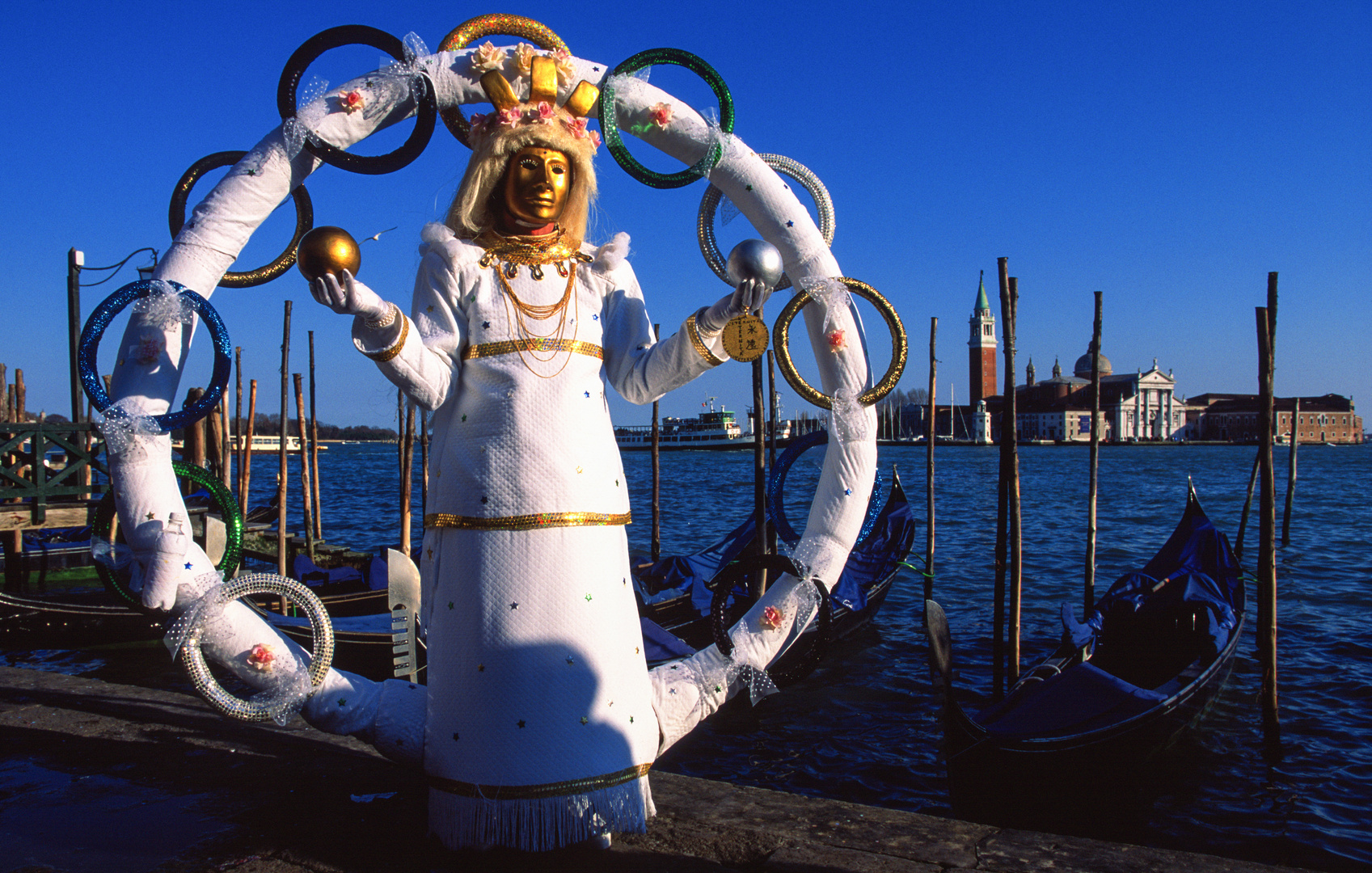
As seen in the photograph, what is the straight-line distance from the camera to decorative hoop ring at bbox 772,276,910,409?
8.80 ft

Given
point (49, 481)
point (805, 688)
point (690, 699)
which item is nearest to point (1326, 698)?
point (805, 688)

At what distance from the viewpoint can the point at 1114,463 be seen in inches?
2135

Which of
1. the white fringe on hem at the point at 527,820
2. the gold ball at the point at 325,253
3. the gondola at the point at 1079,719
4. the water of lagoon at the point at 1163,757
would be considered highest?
the gold ball at the point at 325,253

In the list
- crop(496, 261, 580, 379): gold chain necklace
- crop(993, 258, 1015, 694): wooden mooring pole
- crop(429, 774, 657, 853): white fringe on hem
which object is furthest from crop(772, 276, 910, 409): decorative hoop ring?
crop(993, 258, 1015, 694): wooden mooring pole

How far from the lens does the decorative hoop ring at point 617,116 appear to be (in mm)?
2654

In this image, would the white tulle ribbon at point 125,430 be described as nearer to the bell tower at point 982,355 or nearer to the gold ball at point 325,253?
the gold ball at point 325,253

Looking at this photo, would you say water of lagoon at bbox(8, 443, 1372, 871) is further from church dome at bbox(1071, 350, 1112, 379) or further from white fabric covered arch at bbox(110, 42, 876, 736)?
church dome at bbox(1071, 350, 1112, 379)

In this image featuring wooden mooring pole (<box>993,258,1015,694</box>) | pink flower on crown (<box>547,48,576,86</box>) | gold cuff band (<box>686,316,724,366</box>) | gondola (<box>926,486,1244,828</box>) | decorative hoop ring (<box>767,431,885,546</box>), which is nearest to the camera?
gold cuff band (<box>686,316,724,366</box>)

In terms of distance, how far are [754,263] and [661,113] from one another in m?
0.73

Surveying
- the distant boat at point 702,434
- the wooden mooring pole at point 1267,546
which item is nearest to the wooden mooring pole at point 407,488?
the wooden mooring pole at point 1267,546

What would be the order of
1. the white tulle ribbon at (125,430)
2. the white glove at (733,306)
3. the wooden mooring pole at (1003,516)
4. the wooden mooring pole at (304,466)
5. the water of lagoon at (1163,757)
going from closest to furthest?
the white tulle ribbon at (125,430) → the white glove at (733,306) → the water of lagoon at (1163,757) → the wooden mooring pole at (1003,516) → the wooden mooring pole at (304,466)

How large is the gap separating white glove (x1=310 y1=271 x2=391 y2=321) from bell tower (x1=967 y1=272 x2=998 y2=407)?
9408 cm

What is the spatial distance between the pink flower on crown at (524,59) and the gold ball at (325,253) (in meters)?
0.88

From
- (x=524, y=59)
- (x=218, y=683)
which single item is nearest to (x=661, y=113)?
(x=524, y=59)
